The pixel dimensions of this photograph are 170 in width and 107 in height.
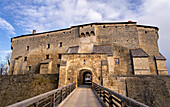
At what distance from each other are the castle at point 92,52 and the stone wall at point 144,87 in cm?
191

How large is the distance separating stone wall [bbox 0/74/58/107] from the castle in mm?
2545

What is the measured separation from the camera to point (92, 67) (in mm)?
13133

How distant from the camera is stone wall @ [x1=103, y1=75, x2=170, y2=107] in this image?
37.7 feet

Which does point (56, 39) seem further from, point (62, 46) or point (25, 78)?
point (25, 78)

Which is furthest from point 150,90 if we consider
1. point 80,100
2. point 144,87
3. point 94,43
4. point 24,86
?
point 24,86

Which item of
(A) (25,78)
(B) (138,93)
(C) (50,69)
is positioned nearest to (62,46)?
(C) (50,69)

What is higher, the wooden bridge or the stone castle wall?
the stone castle wall

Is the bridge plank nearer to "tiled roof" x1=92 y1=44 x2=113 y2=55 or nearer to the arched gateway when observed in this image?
the arched gateway

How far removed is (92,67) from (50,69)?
13.7 metres

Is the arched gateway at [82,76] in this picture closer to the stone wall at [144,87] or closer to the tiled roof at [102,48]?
the stone wall at [144,87]

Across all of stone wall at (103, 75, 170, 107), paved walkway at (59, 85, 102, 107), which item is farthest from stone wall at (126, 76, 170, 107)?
paved walkway at (59, 85, 102, 107)

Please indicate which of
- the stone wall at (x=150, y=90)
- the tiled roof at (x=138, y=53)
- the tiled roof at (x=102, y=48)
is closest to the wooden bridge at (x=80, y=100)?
the stone wall at (x=150, y=90)

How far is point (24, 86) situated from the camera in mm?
15469

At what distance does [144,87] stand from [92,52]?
10.5m
